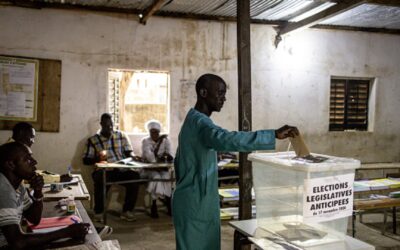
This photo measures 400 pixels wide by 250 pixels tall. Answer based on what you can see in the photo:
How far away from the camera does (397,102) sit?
8914mm

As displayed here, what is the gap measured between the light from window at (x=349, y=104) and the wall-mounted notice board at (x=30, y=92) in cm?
556

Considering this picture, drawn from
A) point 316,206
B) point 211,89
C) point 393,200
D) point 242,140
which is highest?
point 211,89

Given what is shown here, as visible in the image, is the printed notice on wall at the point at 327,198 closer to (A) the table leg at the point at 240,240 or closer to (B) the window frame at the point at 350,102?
(A) the table leg at the point at 240,240

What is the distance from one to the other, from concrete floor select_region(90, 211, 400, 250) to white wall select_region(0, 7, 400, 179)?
5.06 ft

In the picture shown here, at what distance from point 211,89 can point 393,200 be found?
3624 millimetres

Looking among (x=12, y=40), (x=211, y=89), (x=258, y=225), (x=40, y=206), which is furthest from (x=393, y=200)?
(x=12, y=40)

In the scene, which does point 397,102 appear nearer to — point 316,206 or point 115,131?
point 115,131

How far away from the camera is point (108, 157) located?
6.77 m

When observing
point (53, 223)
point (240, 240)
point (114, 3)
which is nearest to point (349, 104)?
point (114, 3)

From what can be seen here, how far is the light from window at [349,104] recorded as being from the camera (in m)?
8.63

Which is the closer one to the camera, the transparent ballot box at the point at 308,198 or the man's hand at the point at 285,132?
the transparent ballot box at the point at 308,198

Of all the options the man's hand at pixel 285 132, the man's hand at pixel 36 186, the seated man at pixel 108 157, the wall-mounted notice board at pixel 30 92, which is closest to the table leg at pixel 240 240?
the man's hand at pixel 285 132

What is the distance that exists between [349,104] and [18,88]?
21.6 ft

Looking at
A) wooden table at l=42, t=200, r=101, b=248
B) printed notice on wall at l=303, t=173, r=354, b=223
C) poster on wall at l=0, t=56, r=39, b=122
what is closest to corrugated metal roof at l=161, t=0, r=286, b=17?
poster on wall at l=0, t=56, r=39, b=122
